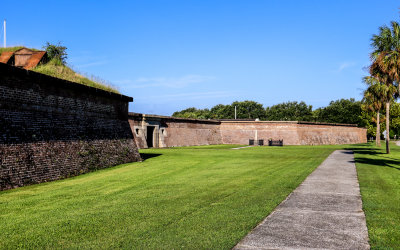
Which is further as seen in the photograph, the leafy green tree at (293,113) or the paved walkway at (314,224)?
the leafy green tree at (293,113)

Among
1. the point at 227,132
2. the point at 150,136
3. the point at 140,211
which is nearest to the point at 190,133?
the point at 150,136

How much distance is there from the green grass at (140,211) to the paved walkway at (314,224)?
0.28 metres

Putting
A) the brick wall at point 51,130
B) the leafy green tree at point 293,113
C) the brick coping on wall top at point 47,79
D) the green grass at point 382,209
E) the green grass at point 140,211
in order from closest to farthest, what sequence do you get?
the green grass at point 382,209 → the green grass at point 140,211 → the brick wall at point 51,130 → the brick coping on wall top at point 47,79 → the leafy green tree at point 293,113

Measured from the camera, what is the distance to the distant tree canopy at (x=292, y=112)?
84812 millimetres

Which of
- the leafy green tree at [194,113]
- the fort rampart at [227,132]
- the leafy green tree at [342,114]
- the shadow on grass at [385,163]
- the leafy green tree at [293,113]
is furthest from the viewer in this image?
the leafy green tree at [194,113]

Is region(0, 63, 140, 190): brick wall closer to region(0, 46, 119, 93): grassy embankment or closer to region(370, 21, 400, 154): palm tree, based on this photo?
region(0, 46, 119, 93): grassy embankment

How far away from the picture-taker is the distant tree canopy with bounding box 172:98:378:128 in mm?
84812

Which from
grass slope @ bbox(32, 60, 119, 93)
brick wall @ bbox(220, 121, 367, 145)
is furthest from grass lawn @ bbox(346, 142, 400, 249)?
brick wall @ bbox(220, 121, 367, 145)

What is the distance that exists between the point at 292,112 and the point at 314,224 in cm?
10037

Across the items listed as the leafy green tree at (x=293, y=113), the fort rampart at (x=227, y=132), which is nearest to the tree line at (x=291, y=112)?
the leafy green tree at (x=293, y=113)

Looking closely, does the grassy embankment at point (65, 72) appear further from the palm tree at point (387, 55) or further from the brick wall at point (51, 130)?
the palm tree at point (387, 55)

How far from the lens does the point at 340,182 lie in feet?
34.3

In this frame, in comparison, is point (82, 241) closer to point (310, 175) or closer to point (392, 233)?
point (392, 233)

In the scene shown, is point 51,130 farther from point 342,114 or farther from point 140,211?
point 342,114
